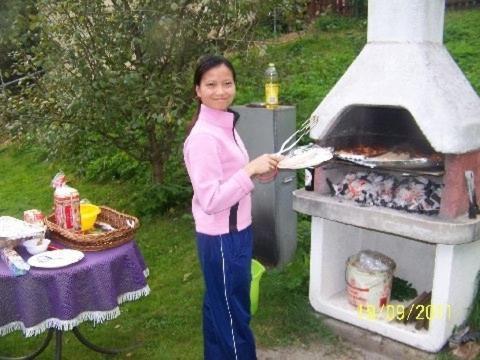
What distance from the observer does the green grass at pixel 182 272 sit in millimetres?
3854

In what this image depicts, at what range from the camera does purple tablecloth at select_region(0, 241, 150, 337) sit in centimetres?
277

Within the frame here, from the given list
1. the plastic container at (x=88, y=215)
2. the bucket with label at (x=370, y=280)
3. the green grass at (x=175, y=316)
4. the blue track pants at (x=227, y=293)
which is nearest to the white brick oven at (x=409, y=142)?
the bucket with label at (x=370, y=280)

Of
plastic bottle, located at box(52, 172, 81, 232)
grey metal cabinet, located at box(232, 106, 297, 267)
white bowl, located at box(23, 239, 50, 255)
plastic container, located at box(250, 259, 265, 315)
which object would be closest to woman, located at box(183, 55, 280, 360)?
plastic container, located at box(250, 259, 265, 315)

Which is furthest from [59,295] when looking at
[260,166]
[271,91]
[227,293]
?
[271,91]

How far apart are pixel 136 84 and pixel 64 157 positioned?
5.29 ft

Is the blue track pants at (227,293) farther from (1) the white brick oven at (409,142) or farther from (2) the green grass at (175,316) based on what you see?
(1) the white brick oven at (409,142)

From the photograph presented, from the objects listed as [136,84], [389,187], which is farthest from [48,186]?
[389,187]

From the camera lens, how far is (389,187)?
3.47 m

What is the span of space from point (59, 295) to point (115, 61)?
309 centimetres

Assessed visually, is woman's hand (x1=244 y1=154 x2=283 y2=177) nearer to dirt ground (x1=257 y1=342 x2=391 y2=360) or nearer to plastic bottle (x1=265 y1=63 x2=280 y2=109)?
dirt ground (x1=257 y1=342 x2=391 y2=360)

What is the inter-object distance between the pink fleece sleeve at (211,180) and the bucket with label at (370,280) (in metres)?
Answer: 1.54

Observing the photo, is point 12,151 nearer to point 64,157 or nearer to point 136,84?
point 64,157

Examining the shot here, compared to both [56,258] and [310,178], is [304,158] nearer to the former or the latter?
[310,178]

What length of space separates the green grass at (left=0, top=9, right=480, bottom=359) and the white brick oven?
35cm
